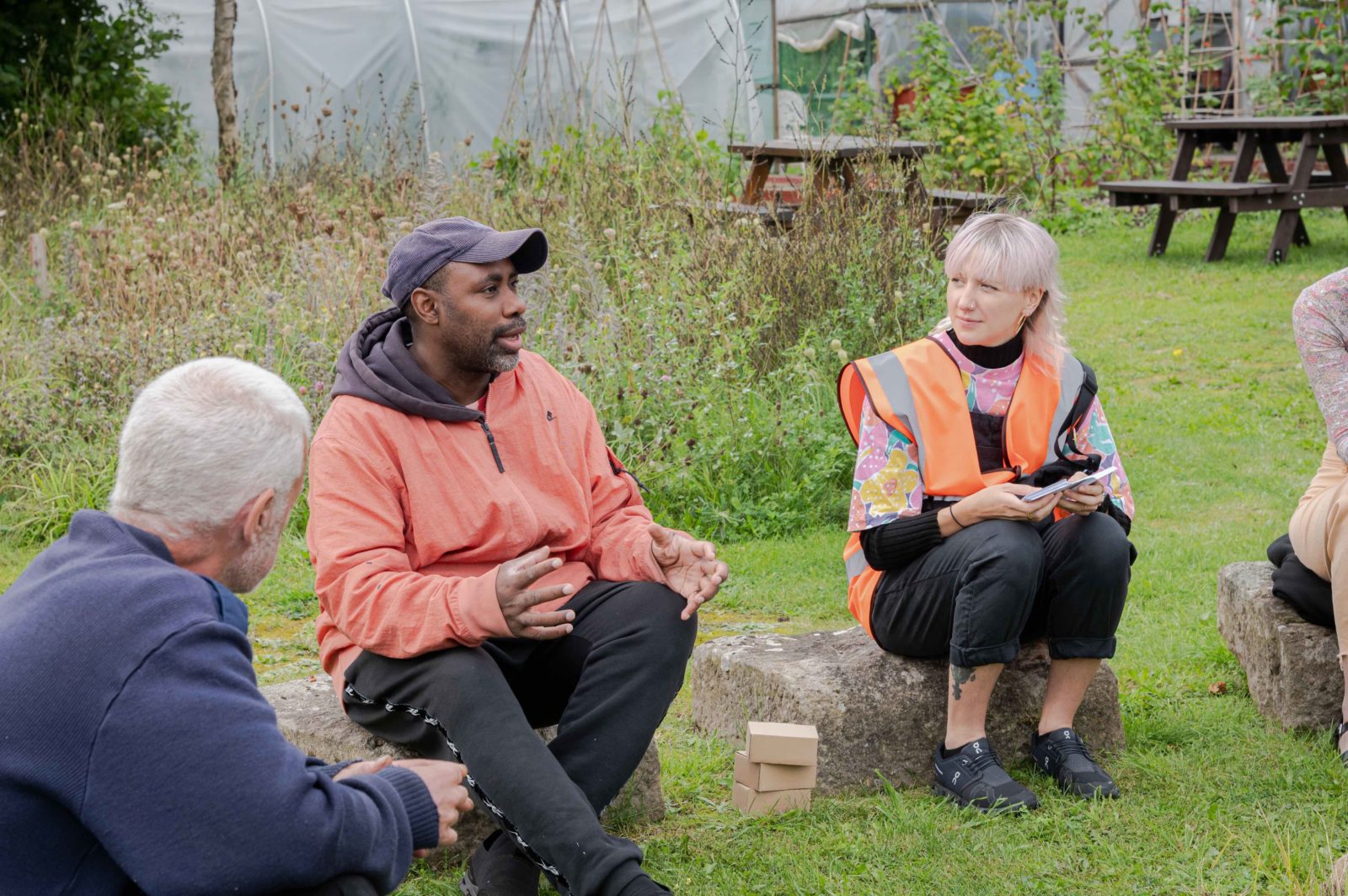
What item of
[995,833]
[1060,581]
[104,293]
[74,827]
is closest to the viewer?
[74,827]

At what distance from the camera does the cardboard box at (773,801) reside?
3.38 meters

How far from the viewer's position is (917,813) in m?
3.32

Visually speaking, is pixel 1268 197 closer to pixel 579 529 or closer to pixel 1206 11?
pixel 1206 11

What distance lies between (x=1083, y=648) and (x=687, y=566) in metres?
1.00

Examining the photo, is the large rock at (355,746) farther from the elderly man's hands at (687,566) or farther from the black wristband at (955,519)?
the black wristband at (955,519)

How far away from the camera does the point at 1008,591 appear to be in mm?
3248

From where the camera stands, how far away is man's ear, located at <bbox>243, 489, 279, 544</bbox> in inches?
80.8

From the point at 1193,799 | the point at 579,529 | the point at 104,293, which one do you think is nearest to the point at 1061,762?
the point at 1193,799

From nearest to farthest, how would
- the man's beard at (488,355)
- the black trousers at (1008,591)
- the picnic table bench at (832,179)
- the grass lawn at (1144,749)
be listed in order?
the grass lawn at (1144,749)
the man's beard at (488,355)
the black trousers at (1008,591)
the picnic table bench at (832,179)

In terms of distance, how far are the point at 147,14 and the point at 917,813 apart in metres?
10.8

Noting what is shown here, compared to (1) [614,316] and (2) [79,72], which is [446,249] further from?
(2) [79,72]

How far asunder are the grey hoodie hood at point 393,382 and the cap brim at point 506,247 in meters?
0.25

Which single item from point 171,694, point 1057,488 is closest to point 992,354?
point 1057,488

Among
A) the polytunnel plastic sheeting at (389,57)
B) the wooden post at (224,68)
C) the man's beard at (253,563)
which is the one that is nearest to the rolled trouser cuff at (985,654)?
the man's beard at (253,563)
